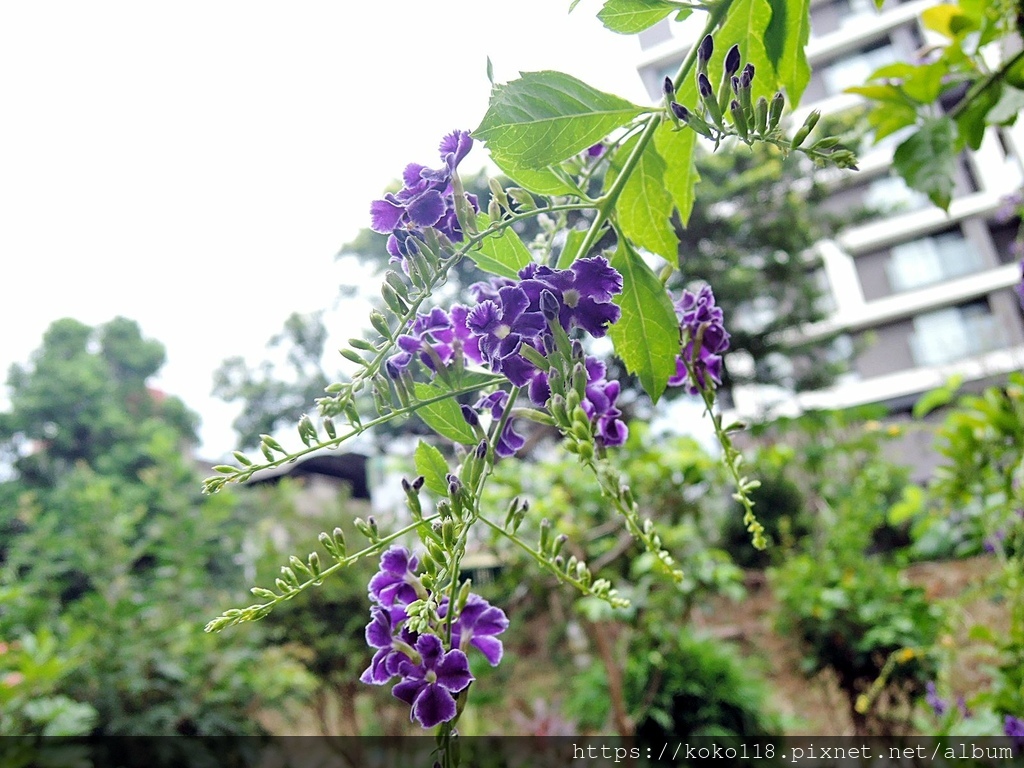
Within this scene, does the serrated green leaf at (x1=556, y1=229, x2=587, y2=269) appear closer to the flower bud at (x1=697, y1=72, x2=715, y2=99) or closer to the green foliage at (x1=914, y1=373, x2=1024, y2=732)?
the flower bud at (x1=697, y1=72, x2=715, y2=99)

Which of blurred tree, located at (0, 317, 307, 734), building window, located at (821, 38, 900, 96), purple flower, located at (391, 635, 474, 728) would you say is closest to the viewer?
purple flower, located at (391, 635, 474, 728)

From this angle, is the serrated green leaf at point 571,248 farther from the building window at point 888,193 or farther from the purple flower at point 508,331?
the building window at point 888,193

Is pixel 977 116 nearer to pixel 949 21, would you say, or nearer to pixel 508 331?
pixel 949 21

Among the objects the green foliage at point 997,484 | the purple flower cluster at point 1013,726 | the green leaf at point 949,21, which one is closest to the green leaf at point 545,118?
the green leaf at point 949,21

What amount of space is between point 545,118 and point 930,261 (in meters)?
13.6

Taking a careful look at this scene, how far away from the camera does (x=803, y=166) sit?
7.21 meters

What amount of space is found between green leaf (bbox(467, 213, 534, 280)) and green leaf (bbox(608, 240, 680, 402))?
0.05m

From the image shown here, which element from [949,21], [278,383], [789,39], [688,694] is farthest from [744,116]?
[278,383]

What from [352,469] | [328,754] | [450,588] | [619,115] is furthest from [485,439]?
[352,469]

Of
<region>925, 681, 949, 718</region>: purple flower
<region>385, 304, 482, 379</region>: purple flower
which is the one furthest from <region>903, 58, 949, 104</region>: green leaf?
<region>925, 681, 949, 718</region>: purple flower

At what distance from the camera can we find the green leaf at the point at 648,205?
38 cm

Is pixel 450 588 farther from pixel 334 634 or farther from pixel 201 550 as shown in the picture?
pixel 334 634

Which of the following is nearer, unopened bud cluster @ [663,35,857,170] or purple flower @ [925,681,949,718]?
unopened bud cluster @ [663,35,857,170]

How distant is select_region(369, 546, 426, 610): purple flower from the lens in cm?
33
